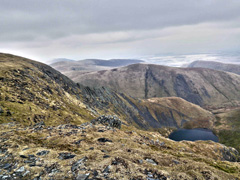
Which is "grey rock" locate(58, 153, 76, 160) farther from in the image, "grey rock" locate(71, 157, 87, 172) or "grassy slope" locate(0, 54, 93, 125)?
"grassy slope" locate(0, 54, 93, 125)

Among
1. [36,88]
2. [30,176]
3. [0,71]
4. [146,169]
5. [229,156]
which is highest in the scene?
[0,71]

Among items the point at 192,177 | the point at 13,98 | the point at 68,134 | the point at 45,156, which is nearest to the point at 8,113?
the point at 13,98

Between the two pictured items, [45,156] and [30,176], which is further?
[45,156]

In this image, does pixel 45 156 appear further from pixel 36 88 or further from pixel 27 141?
pixel 36 88

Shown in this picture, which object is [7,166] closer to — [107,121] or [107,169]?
[107,169]

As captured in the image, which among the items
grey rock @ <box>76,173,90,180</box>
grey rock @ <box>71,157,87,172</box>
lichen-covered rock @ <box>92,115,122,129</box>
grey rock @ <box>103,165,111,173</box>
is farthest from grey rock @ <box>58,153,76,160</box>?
lichen-covered rock @ <box>92,115,122,129</box>

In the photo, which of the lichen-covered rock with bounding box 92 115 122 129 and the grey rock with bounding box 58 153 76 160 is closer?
the grey rock with bounding box 58 153 76 160

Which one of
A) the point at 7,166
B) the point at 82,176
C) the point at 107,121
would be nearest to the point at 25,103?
the point at 107,121

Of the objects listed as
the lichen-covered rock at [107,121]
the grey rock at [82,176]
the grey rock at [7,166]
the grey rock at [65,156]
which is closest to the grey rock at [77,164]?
the grey rock at [82,176]

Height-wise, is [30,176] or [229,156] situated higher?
[30,176]

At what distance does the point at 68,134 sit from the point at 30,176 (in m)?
18.6

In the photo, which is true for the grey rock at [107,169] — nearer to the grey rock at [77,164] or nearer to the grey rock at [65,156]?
the grey rock at [77,164]

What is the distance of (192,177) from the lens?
877 inches

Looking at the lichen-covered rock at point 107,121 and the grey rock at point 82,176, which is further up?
the grey rock at point 82,176
